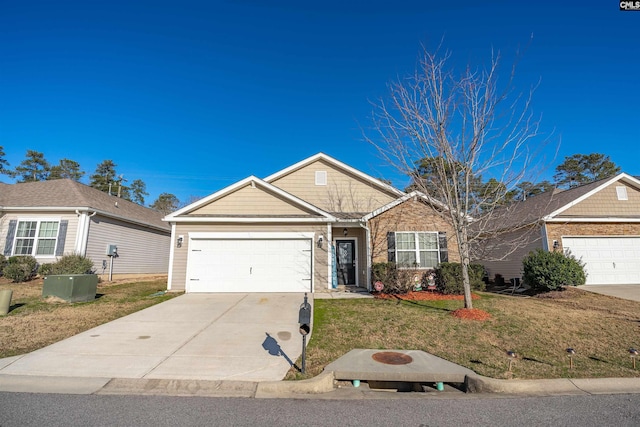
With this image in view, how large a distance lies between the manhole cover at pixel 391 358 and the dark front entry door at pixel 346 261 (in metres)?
8.54

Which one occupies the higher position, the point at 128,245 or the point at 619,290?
the point at 128,245

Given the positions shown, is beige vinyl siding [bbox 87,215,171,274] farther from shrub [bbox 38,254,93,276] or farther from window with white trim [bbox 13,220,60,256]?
window with white trim [bbox 13,220,60,256]

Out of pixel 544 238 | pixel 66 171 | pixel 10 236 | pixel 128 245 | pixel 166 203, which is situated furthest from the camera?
pixel 166 203

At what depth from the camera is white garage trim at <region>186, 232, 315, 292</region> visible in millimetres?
11883

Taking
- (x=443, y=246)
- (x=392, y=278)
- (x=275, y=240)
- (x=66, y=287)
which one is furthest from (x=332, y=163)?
(x=66, y=287)

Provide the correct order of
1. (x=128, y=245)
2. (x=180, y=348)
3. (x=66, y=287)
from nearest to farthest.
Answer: (x=180, y=348) < (x=66, y=287) < (x=128, y=245)

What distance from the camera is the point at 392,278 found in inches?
450

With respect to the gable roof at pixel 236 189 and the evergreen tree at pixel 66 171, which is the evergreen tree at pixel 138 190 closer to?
the evergreen tree at pixel 66 171

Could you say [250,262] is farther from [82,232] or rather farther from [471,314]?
[82,232]

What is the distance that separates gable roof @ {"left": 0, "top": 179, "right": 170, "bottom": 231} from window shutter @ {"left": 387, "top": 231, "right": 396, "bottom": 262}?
13735 millimetres

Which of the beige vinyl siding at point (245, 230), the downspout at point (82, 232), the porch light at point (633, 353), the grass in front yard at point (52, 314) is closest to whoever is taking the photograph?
the porch light at point (633, 353)

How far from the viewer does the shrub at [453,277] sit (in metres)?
11.3

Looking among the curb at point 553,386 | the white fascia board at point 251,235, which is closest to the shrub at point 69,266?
the white fascia board at point 251,235

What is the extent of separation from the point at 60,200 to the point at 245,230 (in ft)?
32.5
